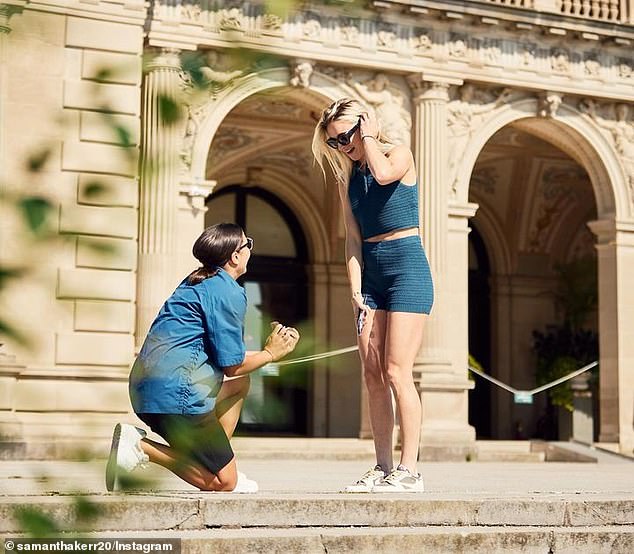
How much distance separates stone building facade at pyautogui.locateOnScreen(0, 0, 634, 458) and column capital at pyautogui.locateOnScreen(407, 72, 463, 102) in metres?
0.03

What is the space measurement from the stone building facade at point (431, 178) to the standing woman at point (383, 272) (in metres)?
0.93

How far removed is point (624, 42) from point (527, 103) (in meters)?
1.65

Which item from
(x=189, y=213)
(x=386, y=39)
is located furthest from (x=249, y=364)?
(x=386, y=39)

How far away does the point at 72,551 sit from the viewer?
6.20ft

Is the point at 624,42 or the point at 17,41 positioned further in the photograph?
the point at 624,42

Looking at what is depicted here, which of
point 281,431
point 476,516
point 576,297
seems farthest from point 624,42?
point 476,516

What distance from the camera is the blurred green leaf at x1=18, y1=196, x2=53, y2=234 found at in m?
1.54

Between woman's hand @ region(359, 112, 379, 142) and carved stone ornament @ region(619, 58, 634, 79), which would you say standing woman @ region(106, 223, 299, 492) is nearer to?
woman's hand @ region(359, 112, 379, 142)

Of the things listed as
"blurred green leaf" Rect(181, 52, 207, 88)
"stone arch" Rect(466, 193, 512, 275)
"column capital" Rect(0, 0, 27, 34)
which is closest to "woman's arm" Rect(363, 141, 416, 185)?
"column capital" Rect(0, 0, 27, 34)

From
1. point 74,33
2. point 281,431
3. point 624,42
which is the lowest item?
point 281,431

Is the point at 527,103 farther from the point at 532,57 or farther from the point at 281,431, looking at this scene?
the point at 281,431

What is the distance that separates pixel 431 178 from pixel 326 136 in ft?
36.1

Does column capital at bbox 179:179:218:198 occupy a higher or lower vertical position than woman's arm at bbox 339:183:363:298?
higher

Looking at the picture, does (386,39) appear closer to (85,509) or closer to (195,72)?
(195,72)
